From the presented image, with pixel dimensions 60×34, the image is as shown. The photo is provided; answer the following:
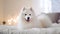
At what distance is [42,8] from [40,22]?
2223 millimetres

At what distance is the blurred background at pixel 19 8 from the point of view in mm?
3646

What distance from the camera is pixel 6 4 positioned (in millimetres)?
4168

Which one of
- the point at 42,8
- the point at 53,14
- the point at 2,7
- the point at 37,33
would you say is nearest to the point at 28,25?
the point at 37,33

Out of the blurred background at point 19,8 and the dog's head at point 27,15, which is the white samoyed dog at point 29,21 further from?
the blurred background at point 19,8

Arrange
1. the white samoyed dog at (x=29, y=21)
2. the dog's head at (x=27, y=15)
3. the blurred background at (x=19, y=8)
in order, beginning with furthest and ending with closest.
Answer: the blurred background at (x=19, y=8)
the dog's head at (x=27, y=15)
the white samoyed dog at (x=29, y=21)

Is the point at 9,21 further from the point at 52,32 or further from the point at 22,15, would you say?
the point at 52,32

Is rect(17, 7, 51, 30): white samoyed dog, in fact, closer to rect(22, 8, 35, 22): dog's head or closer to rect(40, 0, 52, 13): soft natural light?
rect(22, 8, 35, 22): dog's head

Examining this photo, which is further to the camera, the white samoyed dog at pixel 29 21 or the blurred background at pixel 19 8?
the blurred background at pixel 19 8

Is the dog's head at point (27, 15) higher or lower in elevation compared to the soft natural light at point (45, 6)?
lower

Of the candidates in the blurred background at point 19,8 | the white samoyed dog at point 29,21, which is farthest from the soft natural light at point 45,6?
the white samoyed dog at point 29,21

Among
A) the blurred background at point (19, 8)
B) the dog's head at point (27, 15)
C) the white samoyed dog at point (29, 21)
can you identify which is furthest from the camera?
the blurred background at point (19, 8)

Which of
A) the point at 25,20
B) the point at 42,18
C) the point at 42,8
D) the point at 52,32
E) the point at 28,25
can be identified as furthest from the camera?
the point at 42,8

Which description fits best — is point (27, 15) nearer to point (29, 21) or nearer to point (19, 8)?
point (29, 21)

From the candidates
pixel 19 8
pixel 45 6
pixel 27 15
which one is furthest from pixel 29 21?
pixel 19 8
